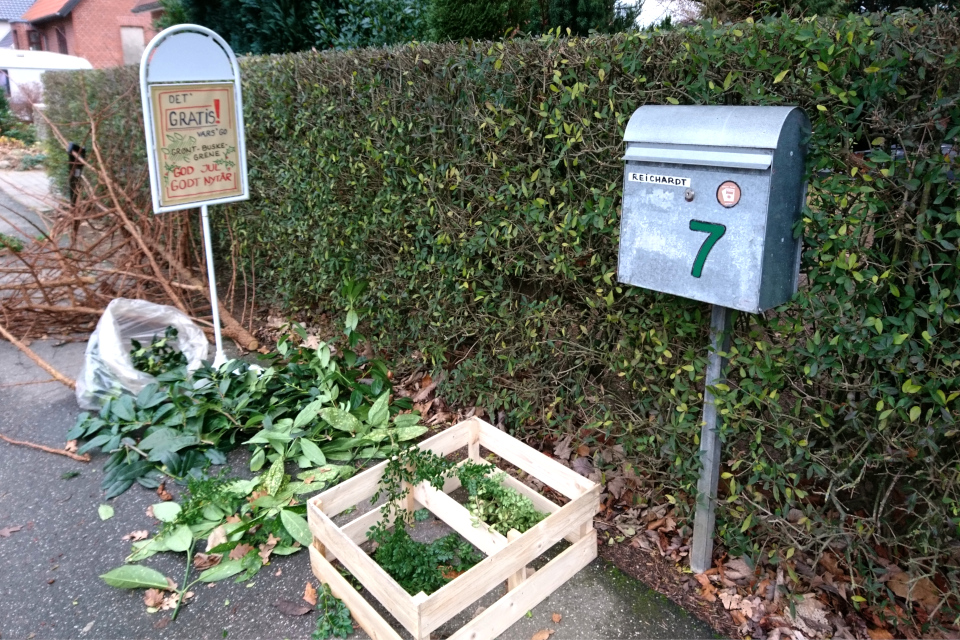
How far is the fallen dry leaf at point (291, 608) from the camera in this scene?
116 inches

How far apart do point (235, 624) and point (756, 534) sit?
2.24m

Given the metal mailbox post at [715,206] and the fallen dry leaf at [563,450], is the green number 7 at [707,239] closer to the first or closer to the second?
the metal mailbox post at [715,206]

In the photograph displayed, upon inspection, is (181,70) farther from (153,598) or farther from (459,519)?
(459,519)

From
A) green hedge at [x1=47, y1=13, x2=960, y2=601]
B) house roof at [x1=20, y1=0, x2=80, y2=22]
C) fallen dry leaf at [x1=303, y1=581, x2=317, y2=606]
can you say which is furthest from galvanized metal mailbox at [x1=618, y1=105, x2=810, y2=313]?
house roof at [x1=20, y1=0, x2=80, y2=22]

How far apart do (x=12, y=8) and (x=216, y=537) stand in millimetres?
56287

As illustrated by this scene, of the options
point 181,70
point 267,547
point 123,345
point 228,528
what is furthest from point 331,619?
point 181,70

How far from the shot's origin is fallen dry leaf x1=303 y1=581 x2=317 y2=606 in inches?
119

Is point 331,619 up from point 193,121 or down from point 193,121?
down

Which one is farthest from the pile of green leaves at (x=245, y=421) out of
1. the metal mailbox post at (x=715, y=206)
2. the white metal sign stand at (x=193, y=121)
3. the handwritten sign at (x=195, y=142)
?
the metal mailbox post at (x=715, y=206)

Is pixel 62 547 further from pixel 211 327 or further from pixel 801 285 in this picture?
pixel 801 285

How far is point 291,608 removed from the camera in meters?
2.98

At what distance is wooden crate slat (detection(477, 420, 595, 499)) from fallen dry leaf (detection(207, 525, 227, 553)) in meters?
1.40

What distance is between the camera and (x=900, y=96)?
2207mm

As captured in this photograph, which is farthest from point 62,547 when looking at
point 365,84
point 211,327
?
point 365,84
